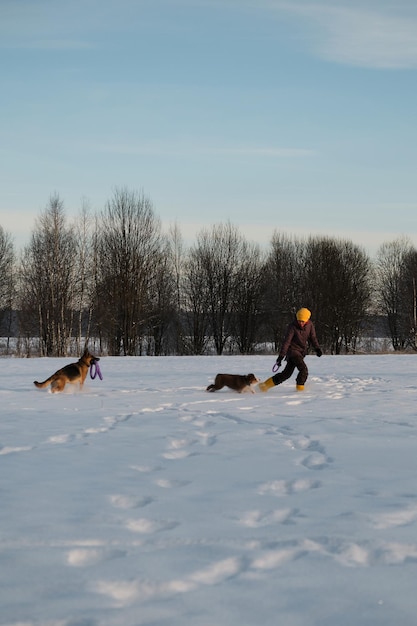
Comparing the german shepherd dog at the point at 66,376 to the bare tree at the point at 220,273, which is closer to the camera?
the german shepherd dog at the point at 66,376

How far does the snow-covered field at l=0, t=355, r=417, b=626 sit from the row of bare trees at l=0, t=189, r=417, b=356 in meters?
27.8

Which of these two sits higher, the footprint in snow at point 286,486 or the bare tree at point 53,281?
the bare tree at point 53,281

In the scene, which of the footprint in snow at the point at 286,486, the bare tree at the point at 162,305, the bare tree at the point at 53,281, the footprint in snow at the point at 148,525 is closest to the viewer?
the footprint in snow at the point at 148,525

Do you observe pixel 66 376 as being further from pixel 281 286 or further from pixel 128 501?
pixel 281 286

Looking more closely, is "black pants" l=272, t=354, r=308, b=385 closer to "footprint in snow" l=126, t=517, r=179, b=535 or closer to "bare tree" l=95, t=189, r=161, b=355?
"footprint in snow" l=126, t=517, r=179, b=535

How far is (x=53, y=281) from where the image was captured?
35.6 meters

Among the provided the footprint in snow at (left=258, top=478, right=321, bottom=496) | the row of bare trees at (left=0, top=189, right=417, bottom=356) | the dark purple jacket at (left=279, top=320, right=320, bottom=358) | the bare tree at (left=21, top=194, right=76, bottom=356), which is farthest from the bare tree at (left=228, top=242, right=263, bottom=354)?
the footprint in snow at (left=258, top=478, right=321, bottom=496)

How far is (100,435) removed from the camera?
670 centimetres

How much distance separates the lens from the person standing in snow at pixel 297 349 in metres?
11.2

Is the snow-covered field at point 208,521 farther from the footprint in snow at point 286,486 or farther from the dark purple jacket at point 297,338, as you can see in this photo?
the dark purple jacket at point 297,338

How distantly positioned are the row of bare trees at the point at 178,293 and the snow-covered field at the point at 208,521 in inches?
1093

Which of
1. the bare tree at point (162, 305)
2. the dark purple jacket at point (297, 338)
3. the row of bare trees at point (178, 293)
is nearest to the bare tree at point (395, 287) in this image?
the row of bare trees at point (178, 293)

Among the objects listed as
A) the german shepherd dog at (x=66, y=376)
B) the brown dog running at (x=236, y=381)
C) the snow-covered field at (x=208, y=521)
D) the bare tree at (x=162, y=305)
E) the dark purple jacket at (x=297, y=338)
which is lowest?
the snow-covered field at (x=208, y=521)

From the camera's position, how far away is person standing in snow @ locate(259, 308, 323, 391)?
36.9 ft
